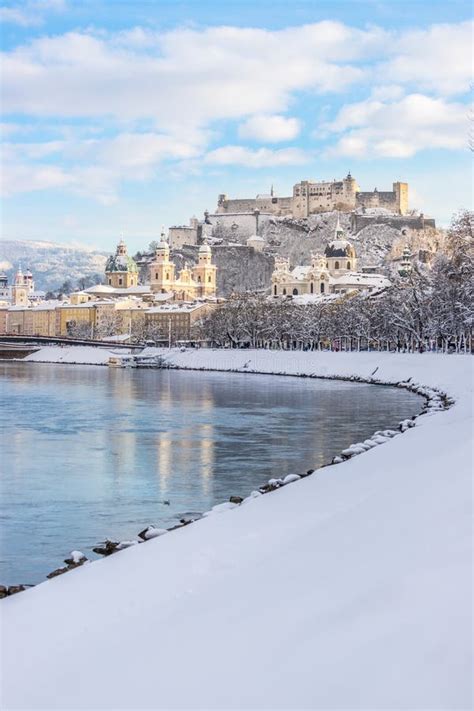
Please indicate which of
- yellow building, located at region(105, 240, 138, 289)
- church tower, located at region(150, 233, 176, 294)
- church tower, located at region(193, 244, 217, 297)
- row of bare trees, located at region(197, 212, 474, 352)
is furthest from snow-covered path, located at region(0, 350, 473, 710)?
yellow building, located at region(105, 240, 138, 289)

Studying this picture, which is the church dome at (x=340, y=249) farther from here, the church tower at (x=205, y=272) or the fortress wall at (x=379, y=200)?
the church tower at (x=205, y=272)

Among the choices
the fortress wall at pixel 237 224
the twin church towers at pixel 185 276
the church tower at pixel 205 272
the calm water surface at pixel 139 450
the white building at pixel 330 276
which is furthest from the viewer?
the fortress wall at pixel 237 224

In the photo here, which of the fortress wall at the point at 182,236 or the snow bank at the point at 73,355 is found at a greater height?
the fortress wall at the point at 182,236

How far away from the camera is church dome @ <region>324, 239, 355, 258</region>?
126 metres

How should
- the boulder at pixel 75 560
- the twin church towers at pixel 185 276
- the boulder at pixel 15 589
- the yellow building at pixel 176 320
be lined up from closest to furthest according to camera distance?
the boulder at pixel 15 589 < the boulder at pixel 75 560 < the yellow building at pixel 176 320 < the twin church towers at pixel 185 276

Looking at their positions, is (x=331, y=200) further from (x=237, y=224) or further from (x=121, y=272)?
(x=121, y=272)

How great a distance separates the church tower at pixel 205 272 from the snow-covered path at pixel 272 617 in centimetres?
12250

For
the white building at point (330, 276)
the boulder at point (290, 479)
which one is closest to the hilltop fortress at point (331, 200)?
the white building at point (330, 276)

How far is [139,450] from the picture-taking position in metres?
21.3

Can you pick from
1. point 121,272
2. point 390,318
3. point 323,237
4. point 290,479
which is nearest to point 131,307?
point 121,272

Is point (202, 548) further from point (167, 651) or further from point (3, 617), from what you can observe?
point (167, 651)

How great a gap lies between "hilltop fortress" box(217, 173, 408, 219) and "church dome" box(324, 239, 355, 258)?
546 inches

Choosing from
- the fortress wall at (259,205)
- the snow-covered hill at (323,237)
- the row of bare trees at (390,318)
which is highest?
the fortress wall at (259,205)

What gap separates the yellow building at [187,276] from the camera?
131 metres
